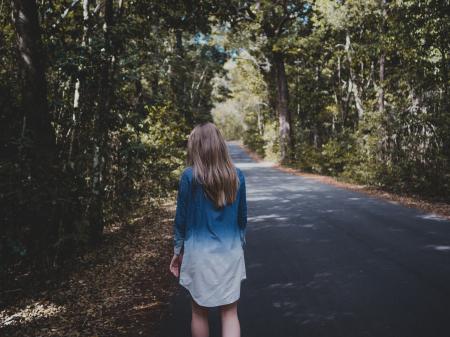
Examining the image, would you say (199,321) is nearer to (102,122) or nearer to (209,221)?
(209,221)

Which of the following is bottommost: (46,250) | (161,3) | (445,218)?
(445,218)

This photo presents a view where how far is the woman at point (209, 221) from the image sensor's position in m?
2.94

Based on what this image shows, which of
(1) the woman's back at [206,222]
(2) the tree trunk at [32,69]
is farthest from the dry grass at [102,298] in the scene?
(2) the tree trunk at [32,69]

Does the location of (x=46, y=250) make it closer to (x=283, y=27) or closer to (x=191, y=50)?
(x=191, y=50)

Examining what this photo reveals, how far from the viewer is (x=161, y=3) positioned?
27.2ft

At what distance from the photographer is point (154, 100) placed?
793 cm

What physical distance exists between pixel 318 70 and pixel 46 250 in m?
25.1

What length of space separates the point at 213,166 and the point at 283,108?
24.7 m

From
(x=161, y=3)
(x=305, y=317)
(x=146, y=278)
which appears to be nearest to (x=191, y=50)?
(x=161, y=3)

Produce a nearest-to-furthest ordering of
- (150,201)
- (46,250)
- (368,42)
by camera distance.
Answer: (46,250) < (150,201) < (368,42)

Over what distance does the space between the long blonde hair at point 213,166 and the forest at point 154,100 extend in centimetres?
259

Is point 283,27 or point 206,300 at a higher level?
point 283,27

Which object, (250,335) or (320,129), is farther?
(320,129)

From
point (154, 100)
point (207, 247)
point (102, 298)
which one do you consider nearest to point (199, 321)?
point (207, 247)
